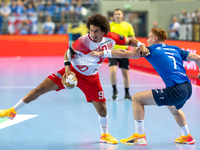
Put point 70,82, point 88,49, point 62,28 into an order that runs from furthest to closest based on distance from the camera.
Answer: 1. point 62,28
2. point 88,49
3. point 70,82

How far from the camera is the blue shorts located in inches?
177

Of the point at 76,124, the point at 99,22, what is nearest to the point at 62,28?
the point at 76,124

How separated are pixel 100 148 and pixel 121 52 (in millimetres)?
1388

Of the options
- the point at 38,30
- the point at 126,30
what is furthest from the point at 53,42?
the point at 126,30

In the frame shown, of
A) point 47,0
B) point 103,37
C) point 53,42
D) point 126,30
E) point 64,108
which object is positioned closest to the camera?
point 103,37

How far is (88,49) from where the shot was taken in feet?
16.0

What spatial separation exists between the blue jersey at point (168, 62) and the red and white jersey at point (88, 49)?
0.61m

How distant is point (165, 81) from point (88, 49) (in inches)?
47.3

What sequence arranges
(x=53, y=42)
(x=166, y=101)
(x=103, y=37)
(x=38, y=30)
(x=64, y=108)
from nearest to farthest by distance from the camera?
(x=166, y=101)
(x=103, y=37)
(x=64, y=108)
(x=53, y=42)
(x=38, y=30)

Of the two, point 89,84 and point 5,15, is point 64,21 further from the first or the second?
point 89,84

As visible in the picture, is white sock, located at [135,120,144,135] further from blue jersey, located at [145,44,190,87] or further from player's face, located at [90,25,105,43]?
player's face, located at [90,25,105,43]

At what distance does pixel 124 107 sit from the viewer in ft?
24.2

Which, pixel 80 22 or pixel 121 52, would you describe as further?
pixel 80 22

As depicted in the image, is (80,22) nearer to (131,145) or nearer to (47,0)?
(47,0)
